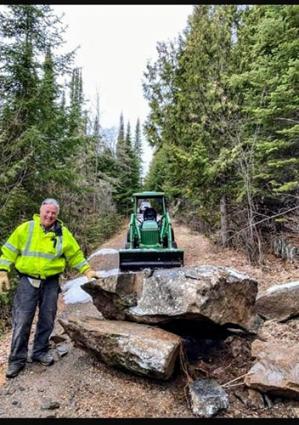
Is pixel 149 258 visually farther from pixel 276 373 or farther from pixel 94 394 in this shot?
pixel 276 373

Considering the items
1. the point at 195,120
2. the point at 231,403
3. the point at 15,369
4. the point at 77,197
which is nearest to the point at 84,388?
the point at 15,369

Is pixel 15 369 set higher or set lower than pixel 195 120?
lower

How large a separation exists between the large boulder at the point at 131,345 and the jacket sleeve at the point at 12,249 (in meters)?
1.02

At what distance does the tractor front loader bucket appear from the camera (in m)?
7.27

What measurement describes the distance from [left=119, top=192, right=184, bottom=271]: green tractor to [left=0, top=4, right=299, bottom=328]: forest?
1.70 metres

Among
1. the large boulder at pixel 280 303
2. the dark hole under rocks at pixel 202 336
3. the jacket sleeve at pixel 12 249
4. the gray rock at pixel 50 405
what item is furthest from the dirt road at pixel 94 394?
the jacket sleeve at pixel 12 249

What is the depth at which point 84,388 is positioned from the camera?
351 cm

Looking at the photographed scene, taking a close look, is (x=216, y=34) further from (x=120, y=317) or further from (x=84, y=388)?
(x=84, y=388)

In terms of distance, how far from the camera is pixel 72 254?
419 centimetres

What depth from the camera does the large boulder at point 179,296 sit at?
364cm

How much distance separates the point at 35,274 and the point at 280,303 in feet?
10.5

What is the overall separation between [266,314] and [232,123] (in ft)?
20.8

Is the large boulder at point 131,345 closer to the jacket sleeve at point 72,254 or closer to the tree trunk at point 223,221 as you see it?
the jacket sleeve at point 72,254

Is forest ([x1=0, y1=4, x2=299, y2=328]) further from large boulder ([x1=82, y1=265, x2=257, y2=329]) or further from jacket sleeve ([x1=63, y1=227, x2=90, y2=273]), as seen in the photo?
large boulder ([x1=82, y1=265, x2=257, y2=329])
